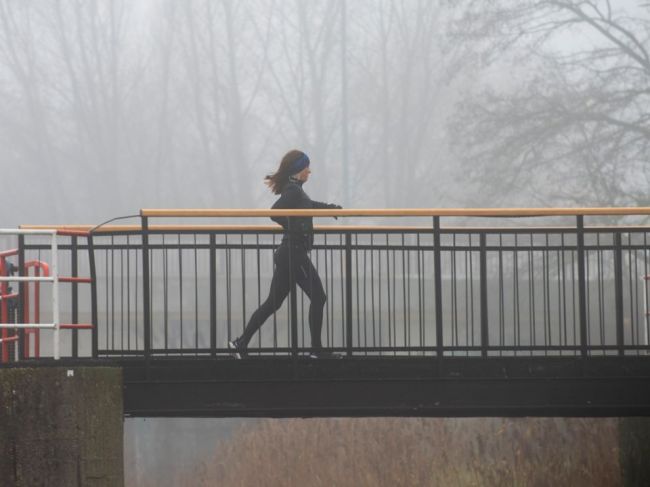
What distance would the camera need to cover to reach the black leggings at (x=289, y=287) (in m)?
11.3

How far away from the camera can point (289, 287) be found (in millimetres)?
11359

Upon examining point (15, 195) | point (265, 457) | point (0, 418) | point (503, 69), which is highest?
point (503, 69)

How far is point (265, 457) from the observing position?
2400cm

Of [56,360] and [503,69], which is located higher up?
[503,69]

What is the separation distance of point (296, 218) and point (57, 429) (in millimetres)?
2600

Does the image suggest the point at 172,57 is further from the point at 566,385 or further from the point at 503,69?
the point at 566,385

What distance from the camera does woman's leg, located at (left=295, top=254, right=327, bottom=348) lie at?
1132 cm

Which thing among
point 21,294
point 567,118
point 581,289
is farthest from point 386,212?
point 567,118

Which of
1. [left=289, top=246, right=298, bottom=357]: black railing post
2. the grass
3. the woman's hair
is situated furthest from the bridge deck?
the grass

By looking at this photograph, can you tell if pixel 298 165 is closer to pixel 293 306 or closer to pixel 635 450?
pixel 293 306

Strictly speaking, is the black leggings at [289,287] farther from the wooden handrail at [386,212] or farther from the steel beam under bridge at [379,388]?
the wooden handrail at [386,212]

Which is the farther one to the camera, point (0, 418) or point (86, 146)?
point (86, 146)

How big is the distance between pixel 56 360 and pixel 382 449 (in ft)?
41.7

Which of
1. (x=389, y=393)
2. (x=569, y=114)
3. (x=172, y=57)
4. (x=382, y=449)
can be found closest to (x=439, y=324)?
(x=389, y=393)
